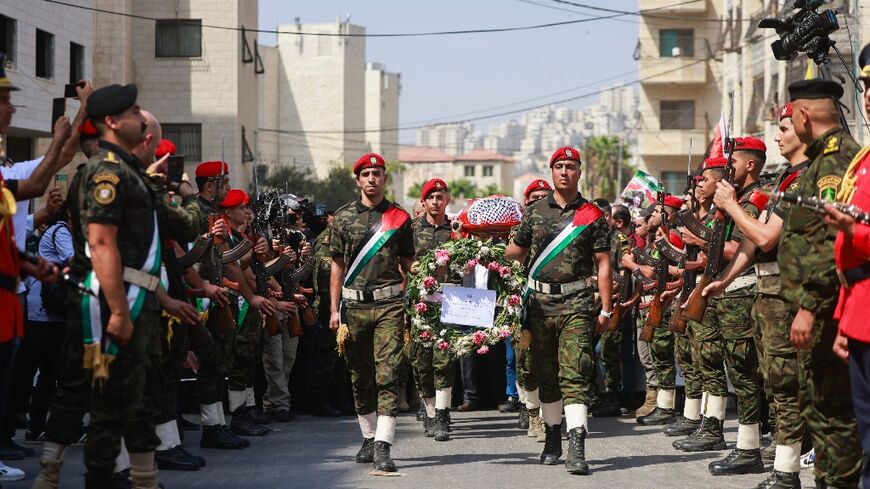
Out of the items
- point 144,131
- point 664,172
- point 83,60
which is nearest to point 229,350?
point 144,131

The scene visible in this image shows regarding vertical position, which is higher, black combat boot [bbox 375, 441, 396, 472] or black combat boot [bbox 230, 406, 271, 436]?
A: black combat boot [bbox 375, 441, 396, 472]

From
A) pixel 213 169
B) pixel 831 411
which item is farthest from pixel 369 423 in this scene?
pixel 831 411

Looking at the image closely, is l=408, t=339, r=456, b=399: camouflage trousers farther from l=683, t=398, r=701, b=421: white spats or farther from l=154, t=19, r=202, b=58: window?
l=154, t=19, r=202, b=58: window

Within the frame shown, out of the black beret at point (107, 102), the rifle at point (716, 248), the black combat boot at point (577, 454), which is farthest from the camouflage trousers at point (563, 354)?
the black beret at point (107, 102)

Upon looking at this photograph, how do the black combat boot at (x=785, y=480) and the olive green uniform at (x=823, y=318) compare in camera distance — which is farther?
the black combat boot at (x=785, y=480)

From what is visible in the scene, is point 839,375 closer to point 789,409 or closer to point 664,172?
point 789,409

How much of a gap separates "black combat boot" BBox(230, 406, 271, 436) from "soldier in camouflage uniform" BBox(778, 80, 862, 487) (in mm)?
6496

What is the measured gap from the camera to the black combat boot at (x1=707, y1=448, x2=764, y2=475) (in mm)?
9594

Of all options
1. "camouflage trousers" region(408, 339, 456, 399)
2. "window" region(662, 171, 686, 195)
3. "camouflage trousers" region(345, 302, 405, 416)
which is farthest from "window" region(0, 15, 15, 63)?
"window" region(662, 171, 686, 195)

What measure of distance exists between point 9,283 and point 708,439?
21.5 ft

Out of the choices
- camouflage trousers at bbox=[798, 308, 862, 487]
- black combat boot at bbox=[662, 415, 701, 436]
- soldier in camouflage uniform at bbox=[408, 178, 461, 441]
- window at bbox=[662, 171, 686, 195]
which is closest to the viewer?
camouflage trousers at bbox=[798, 308, 862, 487]

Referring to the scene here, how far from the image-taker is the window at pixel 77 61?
3322 cm

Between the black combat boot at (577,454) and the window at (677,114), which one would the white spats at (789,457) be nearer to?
the black combat boot at (577,454)

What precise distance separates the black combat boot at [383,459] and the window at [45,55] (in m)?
24.1
